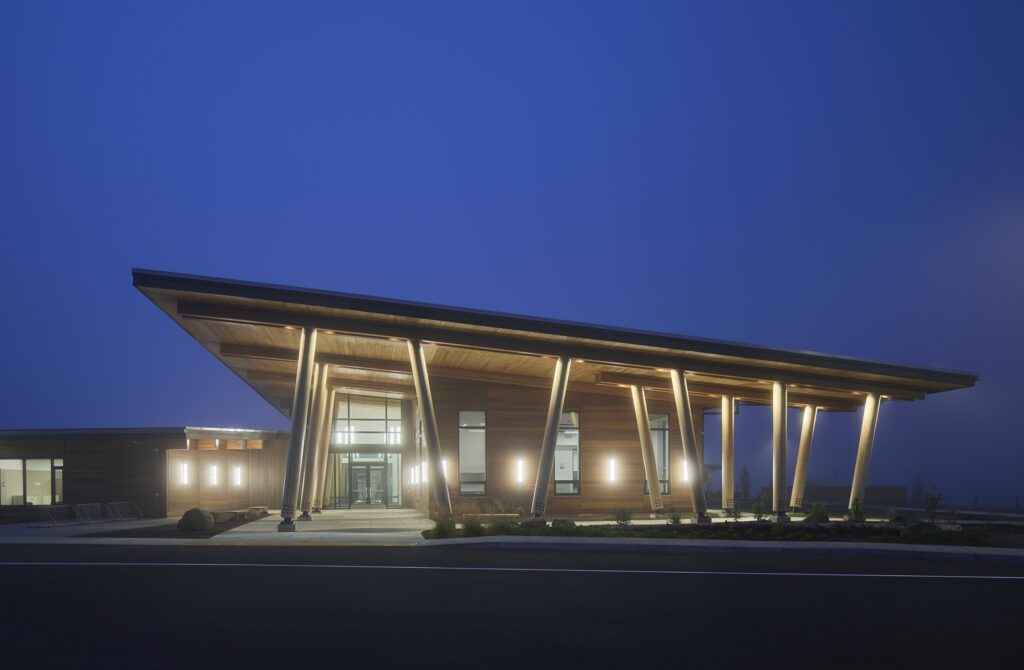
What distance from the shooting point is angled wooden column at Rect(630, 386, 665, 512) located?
31.1 m

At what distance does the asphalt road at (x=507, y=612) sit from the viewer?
7414mm

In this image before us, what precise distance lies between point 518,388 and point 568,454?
322 centimetres

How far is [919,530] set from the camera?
19500 mm

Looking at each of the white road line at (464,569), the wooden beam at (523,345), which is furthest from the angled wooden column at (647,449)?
the white road line at (464,569)

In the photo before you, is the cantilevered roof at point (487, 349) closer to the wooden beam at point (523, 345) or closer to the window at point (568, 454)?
the wooden beam at point (523, 345)

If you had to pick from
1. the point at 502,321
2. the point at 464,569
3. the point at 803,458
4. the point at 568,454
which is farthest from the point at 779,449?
the point at 464,569

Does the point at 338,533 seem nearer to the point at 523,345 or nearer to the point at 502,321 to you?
the point at 502,321

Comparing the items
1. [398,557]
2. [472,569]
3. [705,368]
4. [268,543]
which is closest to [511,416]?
[705,368]

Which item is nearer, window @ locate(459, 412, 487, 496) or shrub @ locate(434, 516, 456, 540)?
shrub @ locate(434, 516, 456, 540)

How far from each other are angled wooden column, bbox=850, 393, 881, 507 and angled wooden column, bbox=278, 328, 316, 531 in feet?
61.7

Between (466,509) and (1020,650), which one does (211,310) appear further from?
(1020,650)

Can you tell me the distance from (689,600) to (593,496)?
22.4 meters

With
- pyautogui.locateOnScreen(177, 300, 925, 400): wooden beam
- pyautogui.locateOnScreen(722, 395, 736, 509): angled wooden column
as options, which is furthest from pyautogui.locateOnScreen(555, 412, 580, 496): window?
pyautogui.locateOnScreen(177, 300, 925, 400): wooden beam

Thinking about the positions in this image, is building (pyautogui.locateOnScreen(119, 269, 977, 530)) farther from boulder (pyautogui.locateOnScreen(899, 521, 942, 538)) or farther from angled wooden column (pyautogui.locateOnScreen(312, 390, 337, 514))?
boulder (pyautogui.locateOnScreen(899, 521, 942, 538))
